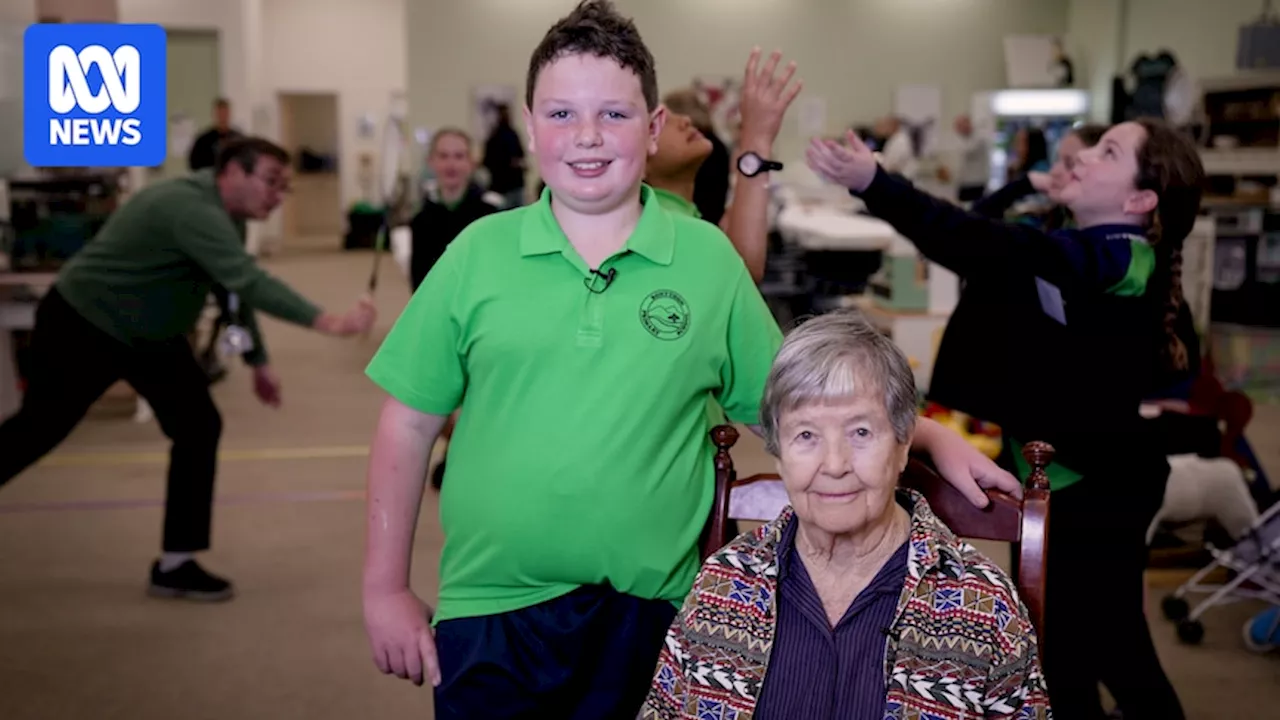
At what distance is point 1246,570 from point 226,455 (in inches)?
177

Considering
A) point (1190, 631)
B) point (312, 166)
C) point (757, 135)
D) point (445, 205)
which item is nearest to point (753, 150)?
point (757, 135)

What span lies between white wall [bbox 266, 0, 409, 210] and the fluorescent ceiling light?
364 inches

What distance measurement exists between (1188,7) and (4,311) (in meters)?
11.0

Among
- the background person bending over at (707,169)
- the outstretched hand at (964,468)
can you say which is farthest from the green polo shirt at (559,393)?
the background person bending over at (707,169)

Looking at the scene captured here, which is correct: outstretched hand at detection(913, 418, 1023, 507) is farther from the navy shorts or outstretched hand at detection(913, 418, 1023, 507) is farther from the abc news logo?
the abc news logo

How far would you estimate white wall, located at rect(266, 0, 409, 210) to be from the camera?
1975 cm

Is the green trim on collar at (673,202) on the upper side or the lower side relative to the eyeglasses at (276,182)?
upper

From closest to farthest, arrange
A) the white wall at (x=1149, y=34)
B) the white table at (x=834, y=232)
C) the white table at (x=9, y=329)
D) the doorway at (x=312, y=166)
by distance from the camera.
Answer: the white table at (x=9, y=329), the white table at (x=834, y=232), the white wall at (x=1149, y=34), the doorway at (x=312, y=166)

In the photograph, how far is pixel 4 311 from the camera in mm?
6922

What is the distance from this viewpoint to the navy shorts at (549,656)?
174 centimetres

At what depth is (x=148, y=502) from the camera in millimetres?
5676

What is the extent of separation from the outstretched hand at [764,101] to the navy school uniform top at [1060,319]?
0.34 metres

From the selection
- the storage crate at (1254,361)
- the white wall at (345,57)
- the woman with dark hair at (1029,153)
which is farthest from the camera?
the white wall at (345,57)

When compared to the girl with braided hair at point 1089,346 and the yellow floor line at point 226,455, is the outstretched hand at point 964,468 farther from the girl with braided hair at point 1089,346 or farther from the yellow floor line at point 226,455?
the yellow floor line at point 226,455
